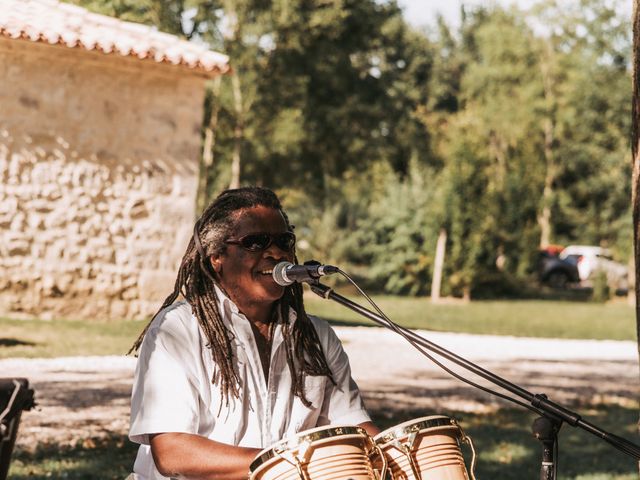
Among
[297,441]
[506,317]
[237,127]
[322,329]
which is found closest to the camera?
[297,441]

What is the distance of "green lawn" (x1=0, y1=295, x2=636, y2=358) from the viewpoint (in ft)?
28.6

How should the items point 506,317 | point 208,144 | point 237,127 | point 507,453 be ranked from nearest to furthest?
1. point 507,453
2. point 506,317
3. point 208,144
4. point 237,127

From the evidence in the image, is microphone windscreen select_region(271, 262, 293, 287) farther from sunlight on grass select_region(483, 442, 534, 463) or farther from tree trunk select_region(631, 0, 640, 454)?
sunlight on grass select_region(483, 442, 534, 463)

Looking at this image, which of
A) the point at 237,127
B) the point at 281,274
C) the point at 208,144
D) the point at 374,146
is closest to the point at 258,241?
the point at 281,274

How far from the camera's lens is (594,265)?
32594 millimetres

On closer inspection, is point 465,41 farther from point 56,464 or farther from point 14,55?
point 56,464

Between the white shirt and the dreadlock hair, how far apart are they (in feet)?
0.08

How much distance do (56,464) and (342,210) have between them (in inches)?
673

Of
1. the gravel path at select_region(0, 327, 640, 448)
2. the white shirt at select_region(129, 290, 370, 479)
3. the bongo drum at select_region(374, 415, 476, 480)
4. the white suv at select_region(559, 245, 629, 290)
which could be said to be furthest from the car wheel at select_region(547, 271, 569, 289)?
the bongo drum at select_region(374, 415, 476, 480)

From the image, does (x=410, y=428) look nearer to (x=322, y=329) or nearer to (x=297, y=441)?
(x=297, y=441)

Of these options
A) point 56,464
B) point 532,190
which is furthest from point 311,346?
point 532,190

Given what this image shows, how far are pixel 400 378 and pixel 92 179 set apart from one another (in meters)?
4.42

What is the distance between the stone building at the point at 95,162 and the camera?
10.0m

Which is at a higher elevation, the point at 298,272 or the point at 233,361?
the point at 298,272
